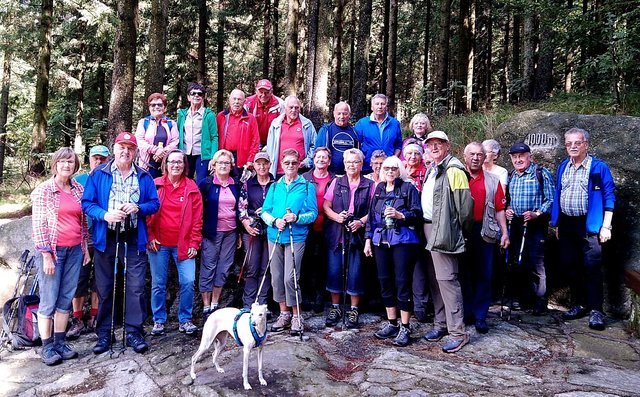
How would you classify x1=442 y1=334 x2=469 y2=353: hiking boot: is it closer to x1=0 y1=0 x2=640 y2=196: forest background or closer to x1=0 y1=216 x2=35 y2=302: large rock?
x1=0 y1=0 x2=640 y2=196: forest background


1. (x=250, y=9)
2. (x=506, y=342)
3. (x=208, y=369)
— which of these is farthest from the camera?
(x=250, y=9)

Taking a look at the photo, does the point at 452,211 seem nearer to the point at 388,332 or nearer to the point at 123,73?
the point at 388,332

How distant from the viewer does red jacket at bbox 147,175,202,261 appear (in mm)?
5633

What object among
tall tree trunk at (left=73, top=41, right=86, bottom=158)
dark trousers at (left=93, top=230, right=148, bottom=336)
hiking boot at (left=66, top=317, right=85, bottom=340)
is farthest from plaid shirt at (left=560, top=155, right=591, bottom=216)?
tall tree trunk at (left=73, top=41, right=86, bottom=158)

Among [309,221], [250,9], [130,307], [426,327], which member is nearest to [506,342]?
[426,327]

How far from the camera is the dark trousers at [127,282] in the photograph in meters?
5.32

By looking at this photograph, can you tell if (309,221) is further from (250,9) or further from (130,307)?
(250,9)

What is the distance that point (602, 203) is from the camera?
5.84m

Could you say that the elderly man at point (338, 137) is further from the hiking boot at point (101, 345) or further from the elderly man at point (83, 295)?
the hiking boot at point (101, 345)

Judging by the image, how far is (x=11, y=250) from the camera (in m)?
7.98

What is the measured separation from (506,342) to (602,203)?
213cm

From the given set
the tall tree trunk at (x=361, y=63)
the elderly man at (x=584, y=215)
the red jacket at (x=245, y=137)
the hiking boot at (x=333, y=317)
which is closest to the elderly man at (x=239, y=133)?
the red jacket at (x=245, y=137)

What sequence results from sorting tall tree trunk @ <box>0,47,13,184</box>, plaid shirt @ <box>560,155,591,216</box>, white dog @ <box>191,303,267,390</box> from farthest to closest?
tall tree trunk @ <box>0,47,13,184</box> → plaid shirt @ <box>560,155,591,216</box> → white dog @ <box>191,303,267,390</box>

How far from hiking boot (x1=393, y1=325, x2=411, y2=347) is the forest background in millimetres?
5843
